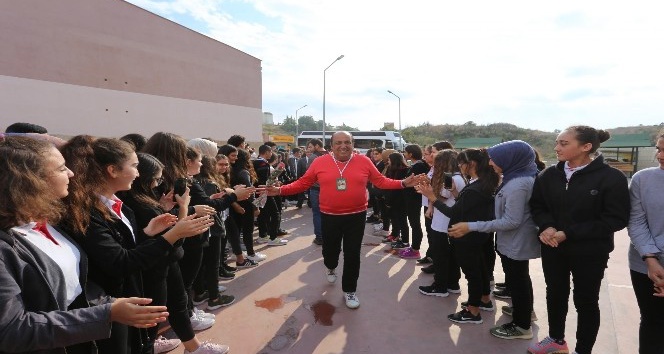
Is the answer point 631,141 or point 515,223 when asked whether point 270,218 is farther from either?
point 631,141

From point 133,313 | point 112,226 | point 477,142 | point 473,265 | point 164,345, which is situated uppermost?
point 477,142

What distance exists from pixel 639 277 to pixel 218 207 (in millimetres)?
3206

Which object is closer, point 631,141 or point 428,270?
point 428,270

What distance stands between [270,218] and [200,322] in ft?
9.76

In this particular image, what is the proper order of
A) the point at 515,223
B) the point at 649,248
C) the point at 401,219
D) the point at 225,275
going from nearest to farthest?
1. the point at 649,248
2. the point at 515,223
3. the point at 225,275
4. the point at 401,219

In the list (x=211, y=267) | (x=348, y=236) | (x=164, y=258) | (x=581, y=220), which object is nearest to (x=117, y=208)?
(x=164, y=258)

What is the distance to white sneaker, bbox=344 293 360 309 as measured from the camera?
351cm

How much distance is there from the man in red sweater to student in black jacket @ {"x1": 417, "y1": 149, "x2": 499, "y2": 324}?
0.55 meters

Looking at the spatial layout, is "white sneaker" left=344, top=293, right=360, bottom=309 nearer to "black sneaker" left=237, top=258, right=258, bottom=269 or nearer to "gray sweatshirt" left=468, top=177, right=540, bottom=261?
"gray sweatshirt" left=468, top=177, right=540, bottom=261

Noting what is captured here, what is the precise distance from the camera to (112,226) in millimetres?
1756

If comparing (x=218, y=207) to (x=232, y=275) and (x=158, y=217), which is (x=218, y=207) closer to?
(x=158, y=217)

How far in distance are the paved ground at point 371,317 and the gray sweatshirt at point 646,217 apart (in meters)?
1.13

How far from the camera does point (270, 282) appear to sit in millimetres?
4223

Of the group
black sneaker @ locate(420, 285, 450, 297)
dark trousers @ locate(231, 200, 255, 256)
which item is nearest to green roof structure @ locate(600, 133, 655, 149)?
black sneaker @ locate(420, 285, 450, 297)
